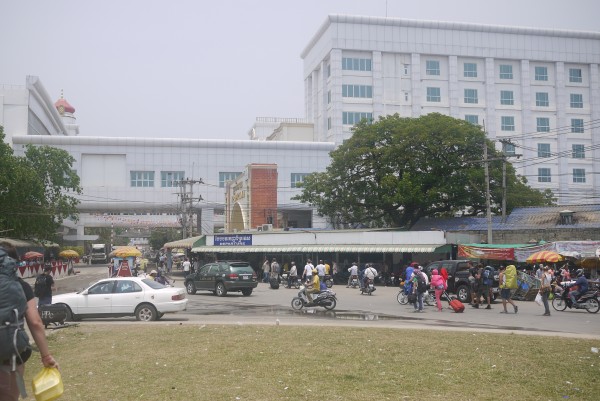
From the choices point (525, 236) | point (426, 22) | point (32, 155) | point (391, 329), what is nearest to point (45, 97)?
point (32, 155)

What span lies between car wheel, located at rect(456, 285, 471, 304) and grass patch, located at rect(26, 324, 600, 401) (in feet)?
37.4

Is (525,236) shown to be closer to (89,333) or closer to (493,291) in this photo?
(493,291)

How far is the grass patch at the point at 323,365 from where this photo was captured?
28.5 feet

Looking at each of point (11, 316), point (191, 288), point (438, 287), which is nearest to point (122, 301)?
point (438, 287)

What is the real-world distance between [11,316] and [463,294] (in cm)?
2277

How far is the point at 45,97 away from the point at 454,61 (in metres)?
56.0

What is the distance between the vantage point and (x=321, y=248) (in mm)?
41469

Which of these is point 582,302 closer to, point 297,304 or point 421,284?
point 421,284

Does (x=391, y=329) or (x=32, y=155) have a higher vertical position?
(x=32, y=155)

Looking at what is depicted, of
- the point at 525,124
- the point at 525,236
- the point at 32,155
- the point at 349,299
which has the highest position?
the point at 525,124

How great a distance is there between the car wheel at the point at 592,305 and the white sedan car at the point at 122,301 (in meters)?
13.6

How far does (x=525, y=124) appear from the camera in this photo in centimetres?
8131

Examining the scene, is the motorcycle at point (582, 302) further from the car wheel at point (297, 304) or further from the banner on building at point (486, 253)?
the banner on building at point (486, 253)

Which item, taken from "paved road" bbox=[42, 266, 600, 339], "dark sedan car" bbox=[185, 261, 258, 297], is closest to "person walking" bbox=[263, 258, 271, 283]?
"dark sedan car" bbox=[185, 261, 258, 297]
